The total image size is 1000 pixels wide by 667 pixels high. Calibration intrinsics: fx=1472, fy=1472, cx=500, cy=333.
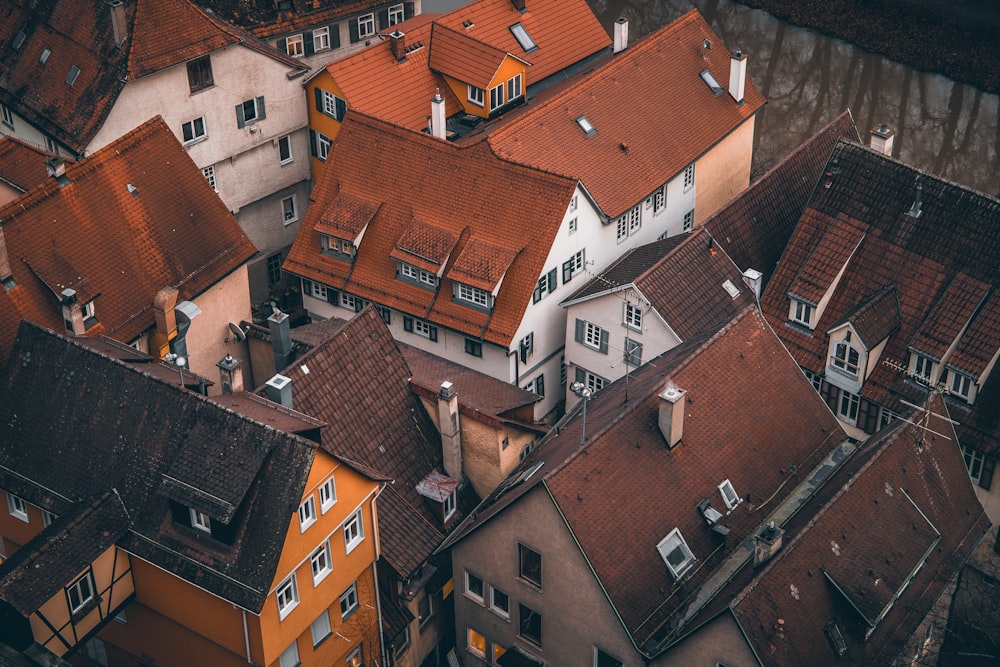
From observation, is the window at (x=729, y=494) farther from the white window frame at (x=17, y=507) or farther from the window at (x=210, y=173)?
the window at (x=210, y=173)

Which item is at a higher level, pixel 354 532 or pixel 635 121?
pixel 635 121

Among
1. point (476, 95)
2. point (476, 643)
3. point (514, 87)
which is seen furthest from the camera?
point (514, 87)

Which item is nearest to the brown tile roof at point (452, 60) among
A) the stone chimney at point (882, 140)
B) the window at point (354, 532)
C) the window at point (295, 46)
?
the window at point (295, 46)

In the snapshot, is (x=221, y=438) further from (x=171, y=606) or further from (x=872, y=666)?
(x=872, y=666)

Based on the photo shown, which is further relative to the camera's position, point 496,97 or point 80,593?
point 496,97

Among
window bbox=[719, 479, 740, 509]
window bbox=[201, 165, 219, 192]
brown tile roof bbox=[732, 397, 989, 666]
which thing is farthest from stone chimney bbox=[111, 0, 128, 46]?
brown tile roof bbox=[732, 397, 989, 666]

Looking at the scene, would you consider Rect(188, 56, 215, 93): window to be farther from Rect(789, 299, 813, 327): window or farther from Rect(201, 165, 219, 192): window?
Rect(789, 299, 813, 327): window

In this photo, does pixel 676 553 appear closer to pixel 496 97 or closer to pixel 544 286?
pixel 544 286

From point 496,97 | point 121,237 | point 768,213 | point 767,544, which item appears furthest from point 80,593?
point 496,97
